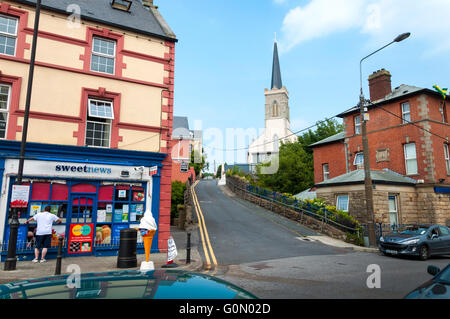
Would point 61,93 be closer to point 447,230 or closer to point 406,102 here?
point 447,230

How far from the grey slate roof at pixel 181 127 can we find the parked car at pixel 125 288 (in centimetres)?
4779

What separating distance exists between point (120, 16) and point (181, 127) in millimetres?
43035

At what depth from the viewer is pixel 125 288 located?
2.54m

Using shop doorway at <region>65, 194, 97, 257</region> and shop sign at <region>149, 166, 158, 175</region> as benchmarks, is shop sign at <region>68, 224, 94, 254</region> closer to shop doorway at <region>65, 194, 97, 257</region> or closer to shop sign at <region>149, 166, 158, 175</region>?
shop doorway at <region>65, 194, 97, 257</region>

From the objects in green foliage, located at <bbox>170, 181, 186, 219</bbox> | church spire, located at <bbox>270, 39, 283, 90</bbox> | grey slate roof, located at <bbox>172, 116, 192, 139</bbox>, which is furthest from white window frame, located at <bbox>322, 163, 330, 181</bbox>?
church spire, located at <bbox>270, 39, 283, 90</bbox>

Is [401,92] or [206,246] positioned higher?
[401,92]

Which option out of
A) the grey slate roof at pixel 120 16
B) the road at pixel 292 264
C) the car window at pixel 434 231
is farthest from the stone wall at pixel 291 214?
the grey slate roof at pixel 120 16

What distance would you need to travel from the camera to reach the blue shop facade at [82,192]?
34.7ft

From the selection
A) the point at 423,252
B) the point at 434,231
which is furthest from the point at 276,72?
the point at 423,252

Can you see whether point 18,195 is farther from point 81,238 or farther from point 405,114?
point 405,114

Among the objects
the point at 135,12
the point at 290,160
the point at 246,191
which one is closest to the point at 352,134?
the point at 246,191

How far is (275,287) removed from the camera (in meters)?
7.04

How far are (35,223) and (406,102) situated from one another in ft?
81.9

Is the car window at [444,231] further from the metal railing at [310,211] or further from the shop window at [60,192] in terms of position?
the shop window at [60,192]
